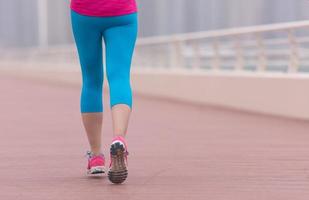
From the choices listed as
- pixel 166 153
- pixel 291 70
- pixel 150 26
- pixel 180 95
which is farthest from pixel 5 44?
pixel 166 153

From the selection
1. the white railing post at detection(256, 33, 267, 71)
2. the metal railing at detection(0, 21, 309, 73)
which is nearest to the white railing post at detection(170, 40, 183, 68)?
the metal railing at detection(0, 21, 309, 73)

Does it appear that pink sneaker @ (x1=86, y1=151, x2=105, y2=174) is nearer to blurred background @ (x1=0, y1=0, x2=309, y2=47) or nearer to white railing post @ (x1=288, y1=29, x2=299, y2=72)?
white railing post @ (x1=288, y1=29, x2=299, y2=72)

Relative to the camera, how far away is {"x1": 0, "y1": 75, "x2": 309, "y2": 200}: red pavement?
5809 millimetres

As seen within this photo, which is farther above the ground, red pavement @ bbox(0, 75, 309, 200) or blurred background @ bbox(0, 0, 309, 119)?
red pavement @ bbox(0, 75, 309, 200)

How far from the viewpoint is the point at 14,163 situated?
745cm

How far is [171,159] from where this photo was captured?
768 cm

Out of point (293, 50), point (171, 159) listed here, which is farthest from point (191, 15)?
point (171, 159)

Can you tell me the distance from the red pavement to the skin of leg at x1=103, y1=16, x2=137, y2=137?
1.56 feet

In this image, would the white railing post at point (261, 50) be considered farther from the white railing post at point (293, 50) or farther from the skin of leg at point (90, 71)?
the skin of leg at point (90, 71)

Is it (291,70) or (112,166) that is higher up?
(112,166)

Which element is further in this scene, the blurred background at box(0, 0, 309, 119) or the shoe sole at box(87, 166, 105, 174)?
the blurred background at box(0, 0, 309, 119)

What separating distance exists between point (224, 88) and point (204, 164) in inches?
343

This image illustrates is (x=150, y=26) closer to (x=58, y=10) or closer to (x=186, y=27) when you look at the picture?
(x=186, y=27)

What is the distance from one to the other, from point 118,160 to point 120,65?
2.26ft
